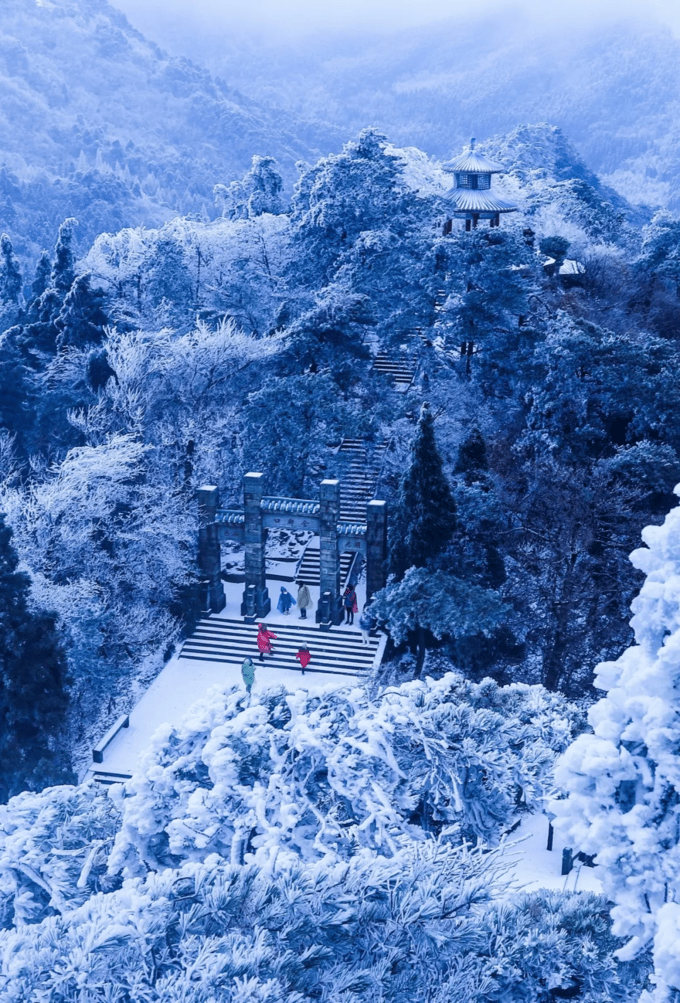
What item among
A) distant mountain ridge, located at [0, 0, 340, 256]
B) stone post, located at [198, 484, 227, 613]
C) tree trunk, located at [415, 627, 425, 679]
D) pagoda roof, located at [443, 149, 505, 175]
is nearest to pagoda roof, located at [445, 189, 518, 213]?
pagoda roof, located at [443, 149, 505, 175]

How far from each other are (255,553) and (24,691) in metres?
7.90

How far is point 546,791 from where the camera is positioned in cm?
1739

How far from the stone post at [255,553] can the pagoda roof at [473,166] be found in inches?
715

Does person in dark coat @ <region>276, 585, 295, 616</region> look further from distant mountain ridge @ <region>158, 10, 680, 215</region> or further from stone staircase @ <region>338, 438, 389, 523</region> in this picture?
distant mountain ridge @ <region>158, 10, 680, 215</region>

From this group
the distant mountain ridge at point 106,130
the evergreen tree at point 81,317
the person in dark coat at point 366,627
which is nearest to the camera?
the person in dark coat at point 366,627

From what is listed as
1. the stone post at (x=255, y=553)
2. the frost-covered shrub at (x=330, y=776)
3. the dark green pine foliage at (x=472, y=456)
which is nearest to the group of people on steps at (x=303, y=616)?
the stone post at (x=255, y=553)

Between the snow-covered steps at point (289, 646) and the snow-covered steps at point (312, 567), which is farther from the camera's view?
the snow-covered steps at point (312, 567)

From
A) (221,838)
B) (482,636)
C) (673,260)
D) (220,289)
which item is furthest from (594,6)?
(221,838)

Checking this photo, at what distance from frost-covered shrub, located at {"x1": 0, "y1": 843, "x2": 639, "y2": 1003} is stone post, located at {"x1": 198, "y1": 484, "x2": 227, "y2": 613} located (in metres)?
15.1

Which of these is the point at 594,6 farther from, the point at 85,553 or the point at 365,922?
the point at 365,922

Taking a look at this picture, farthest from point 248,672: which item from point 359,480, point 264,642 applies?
point 359,480

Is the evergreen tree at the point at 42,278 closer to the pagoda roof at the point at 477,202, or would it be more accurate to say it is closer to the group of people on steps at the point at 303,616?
the pagoda roof at the point at 477,202

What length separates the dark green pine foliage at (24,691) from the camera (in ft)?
71.2

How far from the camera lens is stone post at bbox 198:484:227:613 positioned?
1083 inches
